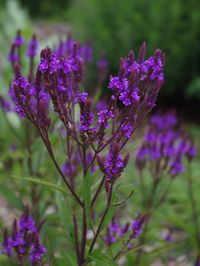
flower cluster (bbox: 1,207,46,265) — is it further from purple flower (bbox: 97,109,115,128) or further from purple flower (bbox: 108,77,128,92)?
purple flower (bbox: 108,77,128,92)

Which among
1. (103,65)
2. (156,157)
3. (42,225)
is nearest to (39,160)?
(42,225)

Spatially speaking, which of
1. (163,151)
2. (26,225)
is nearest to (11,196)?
(26,225)

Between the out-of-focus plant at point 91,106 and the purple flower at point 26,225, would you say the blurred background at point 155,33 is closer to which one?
the purple flower at point 26,225

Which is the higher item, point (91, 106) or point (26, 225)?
point (91, 106)

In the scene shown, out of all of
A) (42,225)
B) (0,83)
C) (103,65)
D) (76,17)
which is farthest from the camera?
(76,17)

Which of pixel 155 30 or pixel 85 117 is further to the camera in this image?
pixel 155 30

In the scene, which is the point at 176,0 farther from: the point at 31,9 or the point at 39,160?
the point at 31,9

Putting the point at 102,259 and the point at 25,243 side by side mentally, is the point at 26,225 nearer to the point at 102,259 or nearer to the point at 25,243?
the point at 25,243
